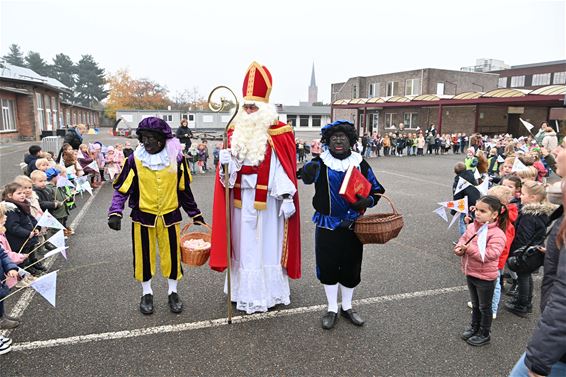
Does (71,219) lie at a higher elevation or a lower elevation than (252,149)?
lower

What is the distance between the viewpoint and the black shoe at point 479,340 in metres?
3.41

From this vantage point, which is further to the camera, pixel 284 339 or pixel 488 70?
pixel 488 70

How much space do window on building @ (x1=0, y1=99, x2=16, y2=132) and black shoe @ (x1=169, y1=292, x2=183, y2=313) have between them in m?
25.3

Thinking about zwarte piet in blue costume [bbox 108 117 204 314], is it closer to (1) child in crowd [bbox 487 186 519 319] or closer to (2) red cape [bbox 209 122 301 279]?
(2) red cape [bbox 209 122 301 279]

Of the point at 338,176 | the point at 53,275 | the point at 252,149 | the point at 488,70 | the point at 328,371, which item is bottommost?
the point at 328,371

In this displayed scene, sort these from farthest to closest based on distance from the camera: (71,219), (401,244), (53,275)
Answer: (71,219) < (401,244) < (53,275)

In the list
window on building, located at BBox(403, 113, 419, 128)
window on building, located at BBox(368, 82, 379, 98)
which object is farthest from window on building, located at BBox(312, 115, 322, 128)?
window on building, located at BBox(403, 113, 419, 128)

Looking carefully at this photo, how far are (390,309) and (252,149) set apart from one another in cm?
216

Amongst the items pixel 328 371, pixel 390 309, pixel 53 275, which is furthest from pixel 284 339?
pixel 53 275

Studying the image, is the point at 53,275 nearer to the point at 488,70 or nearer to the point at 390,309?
the point at 390,309

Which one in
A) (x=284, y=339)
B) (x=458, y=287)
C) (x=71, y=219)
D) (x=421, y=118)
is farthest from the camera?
(x=421, y=118)

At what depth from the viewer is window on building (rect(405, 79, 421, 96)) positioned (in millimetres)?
38500

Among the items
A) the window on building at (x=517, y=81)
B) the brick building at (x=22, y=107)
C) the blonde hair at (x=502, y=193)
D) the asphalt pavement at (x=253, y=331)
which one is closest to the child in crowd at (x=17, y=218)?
the asphalt pavement at (x=253, y=331)

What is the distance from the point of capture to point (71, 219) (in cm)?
788
